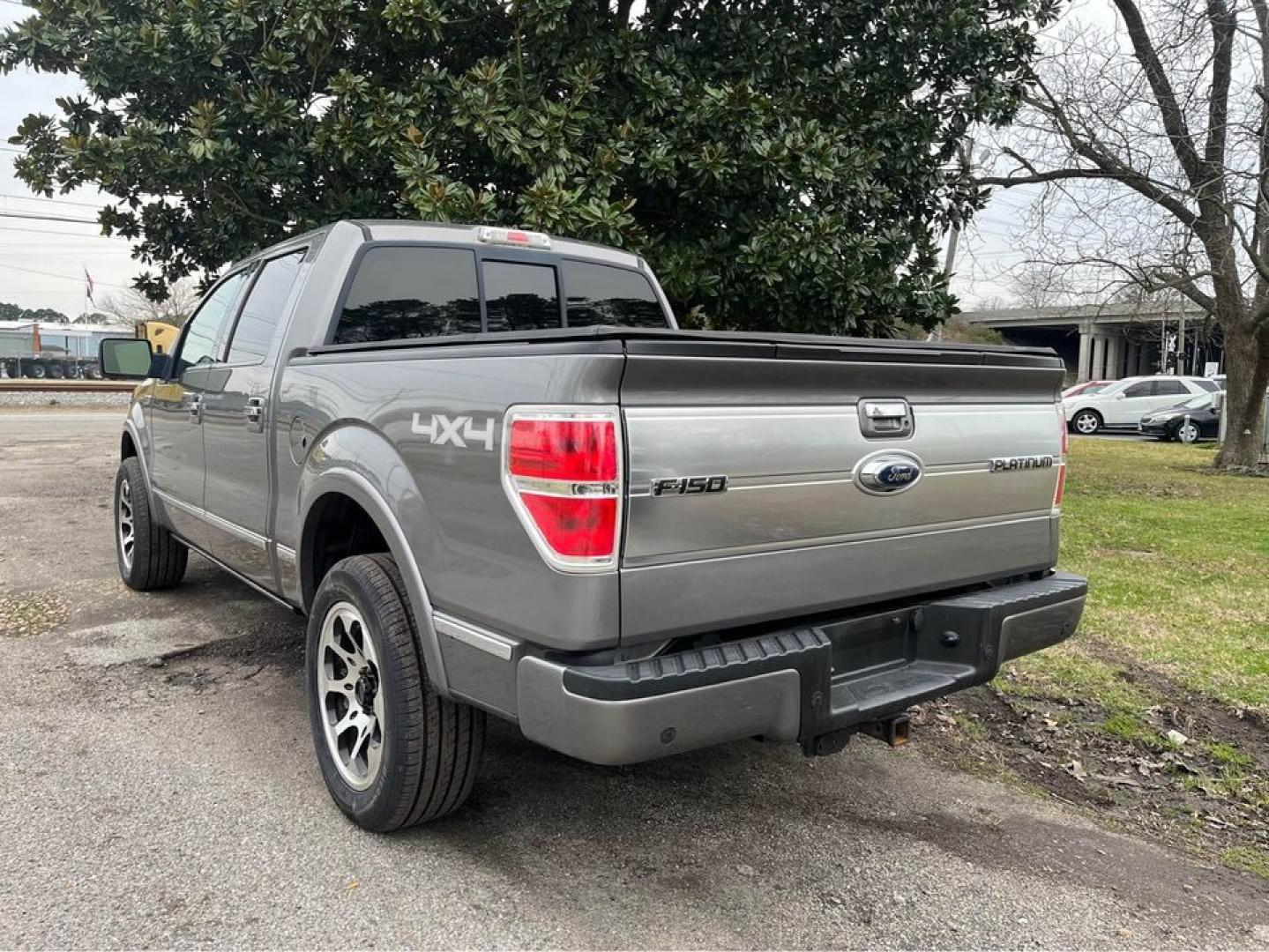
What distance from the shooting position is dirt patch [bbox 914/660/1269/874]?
335cm

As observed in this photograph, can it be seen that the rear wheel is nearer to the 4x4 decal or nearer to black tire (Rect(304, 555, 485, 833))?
black tire (Rect(304, 555, 485, 833))

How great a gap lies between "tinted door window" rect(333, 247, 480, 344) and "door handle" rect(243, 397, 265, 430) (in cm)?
44

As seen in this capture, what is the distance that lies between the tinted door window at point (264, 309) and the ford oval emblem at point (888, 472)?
257 cm

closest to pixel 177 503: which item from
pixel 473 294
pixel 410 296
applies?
pixel 410 296

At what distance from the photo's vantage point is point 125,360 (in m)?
5.59

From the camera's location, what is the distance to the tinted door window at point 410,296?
3.84 metres

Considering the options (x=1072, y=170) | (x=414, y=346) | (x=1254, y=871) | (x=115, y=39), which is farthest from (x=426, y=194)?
(x=1072, y=170)

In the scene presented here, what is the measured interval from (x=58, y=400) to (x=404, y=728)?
30478 millimetres

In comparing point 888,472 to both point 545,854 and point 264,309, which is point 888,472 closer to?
point 545,854

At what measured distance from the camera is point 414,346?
9.75ft

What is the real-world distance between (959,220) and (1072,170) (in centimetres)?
511

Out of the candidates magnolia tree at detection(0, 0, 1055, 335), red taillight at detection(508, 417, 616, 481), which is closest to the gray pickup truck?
red taillight at detection(508, 417, 616, 481)

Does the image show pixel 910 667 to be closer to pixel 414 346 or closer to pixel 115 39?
pixel 414 346

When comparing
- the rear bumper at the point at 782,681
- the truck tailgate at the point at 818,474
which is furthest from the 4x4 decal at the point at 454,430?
the rear bumper at the point at 782,681
